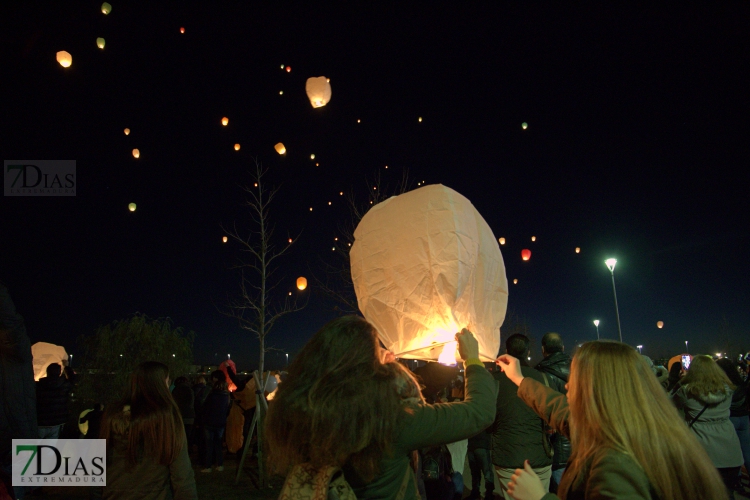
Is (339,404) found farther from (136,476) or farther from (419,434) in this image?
(136,476)

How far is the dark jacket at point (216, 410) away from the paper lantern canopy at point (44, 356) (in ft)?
14.4

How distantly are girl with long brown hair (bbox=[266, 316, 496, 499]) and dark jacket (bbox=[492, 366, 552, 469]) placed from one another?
254 cm

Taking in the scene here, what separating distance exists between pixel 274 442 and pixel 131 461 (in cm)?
151

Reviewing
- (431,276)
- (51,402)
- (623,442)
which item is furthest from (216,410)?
(623,442)

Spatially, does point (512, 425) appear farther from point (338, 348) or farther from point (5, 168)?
point (5, 168)

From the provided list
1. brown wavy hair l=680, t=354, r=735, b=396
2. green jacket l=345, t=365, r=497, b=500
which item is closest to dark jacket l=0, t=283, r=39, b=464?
green jacket l=345, t=365, r=497, b=500

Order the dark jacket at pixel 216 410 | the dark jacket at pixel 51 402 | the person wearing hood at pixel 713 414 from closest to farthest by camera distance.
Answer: the person wearing hood at pixel 713 414, the dark jacket at pixel 51 402, the dark jacket at pixel 216 410

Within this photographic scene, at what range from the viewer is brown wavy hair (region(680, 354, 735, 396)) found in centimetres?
484

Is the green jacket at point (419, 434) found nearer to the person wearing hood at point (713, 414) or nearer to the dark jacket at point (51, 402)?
the person wearing hood at point (713, 414)

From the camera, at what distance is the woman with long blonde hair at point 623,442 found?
162 centimetres

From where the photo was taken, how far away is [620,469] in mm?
1641

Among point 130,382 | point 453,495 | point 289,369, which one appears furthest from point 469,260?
point 453,495

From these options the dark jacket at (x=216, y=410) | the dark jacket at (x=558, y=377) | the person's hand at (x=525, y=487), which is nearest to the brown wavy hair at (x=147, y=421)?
the person's hand at (x=525, y=487)

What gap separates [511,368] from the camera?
3033 mm
